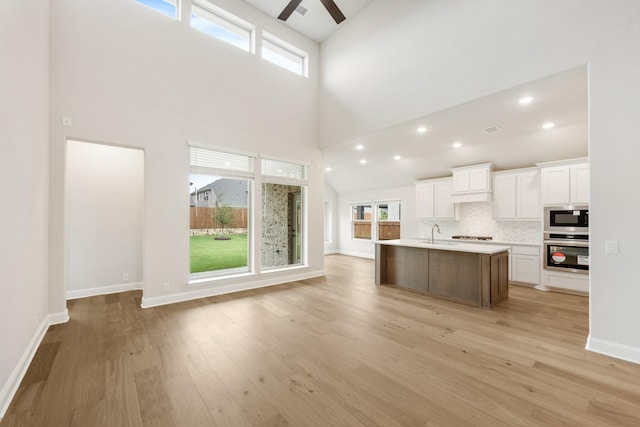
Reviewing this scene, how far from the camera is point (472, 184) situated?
6273 mm

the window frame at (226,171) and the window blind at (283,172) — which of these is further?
the window blind at (283,172)

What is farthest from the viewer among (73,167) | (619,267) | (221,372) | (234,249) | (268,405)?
(234,249)

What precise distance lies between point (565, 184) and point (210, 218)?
21.8 feet

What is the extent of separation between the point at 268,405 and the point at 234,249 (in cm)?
389

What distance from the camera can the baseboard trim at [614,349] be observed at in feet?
8.32

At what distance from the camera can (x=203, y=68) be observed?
4637 mm

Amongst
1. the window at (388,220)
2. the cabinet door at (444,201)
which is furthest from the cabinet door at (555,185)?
the window at (388,220)

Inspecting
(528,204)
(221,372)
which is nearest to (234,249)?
(221,372)

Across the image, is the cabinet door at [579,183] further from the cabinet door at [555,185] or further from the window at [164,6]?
the window at [164,6]

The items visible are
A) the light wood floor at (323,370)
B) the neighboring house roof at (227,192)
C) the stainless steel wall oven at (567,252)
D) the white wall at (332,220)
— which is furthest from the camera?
the white wall at (332,220)

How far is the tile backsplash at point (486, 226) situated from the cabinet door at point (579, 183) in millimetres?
890

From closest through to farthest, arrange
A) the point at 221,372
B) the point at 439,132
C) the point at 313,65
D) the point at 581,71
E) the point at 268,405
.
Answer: the point at 268,405 → the point at 221,372 → the point at 581,71 → the point at 439,132 → the point at 313,65

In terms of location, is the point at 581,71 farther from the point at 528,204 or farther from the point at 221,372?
the point at 221,372

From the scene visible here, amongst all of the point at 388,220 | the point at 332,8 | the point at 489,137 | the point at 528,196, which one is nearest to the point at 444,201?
the point at 528,196
